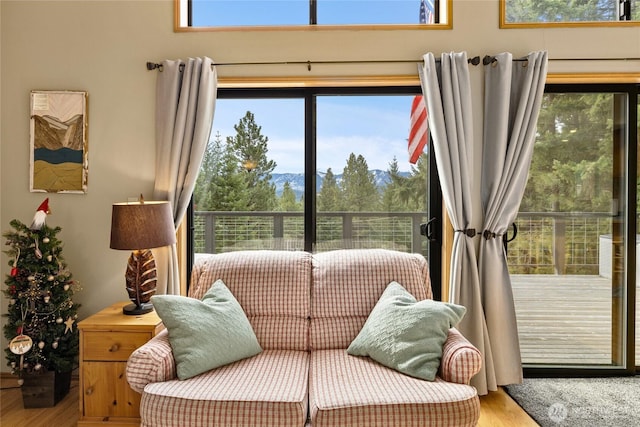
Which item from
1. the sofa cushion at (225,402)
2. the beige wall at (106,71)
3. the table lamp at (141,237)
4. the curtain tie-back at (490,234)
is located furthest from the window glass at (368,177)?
the sofa cushion at (225,402)

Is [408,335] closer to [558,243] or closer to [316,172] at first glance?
[316,172]

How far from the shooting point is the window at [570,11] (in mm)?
2814

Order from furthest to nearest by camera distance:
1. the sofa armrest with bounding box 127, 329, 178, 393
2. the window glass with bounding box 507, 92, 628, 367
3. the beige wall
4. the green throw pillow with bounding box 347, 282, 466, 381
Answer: the window glass with bounding box 507, 92, 628, 367 < the beige wall < the green throw pillow with bounding box 347, 282, 466, 381 < the sofa armrest with bounding box 127, 329, 178, 393

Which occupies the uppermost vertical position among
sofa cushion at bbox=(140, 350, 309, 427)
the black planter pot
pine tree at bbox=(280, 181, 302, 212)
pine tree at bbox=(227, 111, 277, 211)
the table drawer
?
pine tree at bbox=(227, 111, 277, 211)

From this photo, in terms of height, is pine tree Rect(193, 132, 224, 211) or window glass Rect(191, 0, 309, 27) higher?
window glass Rect(191, 0, 309, 27)

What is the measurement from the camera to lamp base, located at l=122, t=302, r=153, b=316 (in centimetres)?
245

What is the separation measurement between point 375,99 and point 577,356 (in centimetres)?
228

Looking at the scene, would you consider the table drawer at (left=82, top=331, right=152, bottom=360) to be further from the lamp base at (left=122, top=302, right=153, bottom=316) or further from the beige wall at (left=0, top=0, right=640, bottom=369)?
the beige wall at (left=0, top=0, right=640, bottom=369)

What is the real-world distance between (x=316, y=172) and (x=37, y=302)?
6.23ft

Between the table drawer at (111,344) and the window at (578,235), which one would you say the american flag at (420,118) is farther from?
the table drawer at (111,344)

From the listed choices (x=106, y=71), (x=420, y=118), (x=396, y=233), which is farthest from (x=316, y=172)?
(x=106, y=71)

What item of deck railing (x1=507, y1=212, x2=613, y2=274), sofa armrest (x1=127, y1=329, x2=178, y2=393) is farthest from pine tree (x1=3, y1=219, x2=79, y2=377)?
deck railing (x1=507, y1=212, x2=613, y2=274)

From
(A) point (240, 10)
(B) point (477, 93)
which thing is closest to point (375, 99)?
(B) point (477, 93)

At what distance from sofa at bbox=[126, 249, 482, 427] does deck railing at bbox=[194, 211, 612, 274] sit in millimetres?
416
